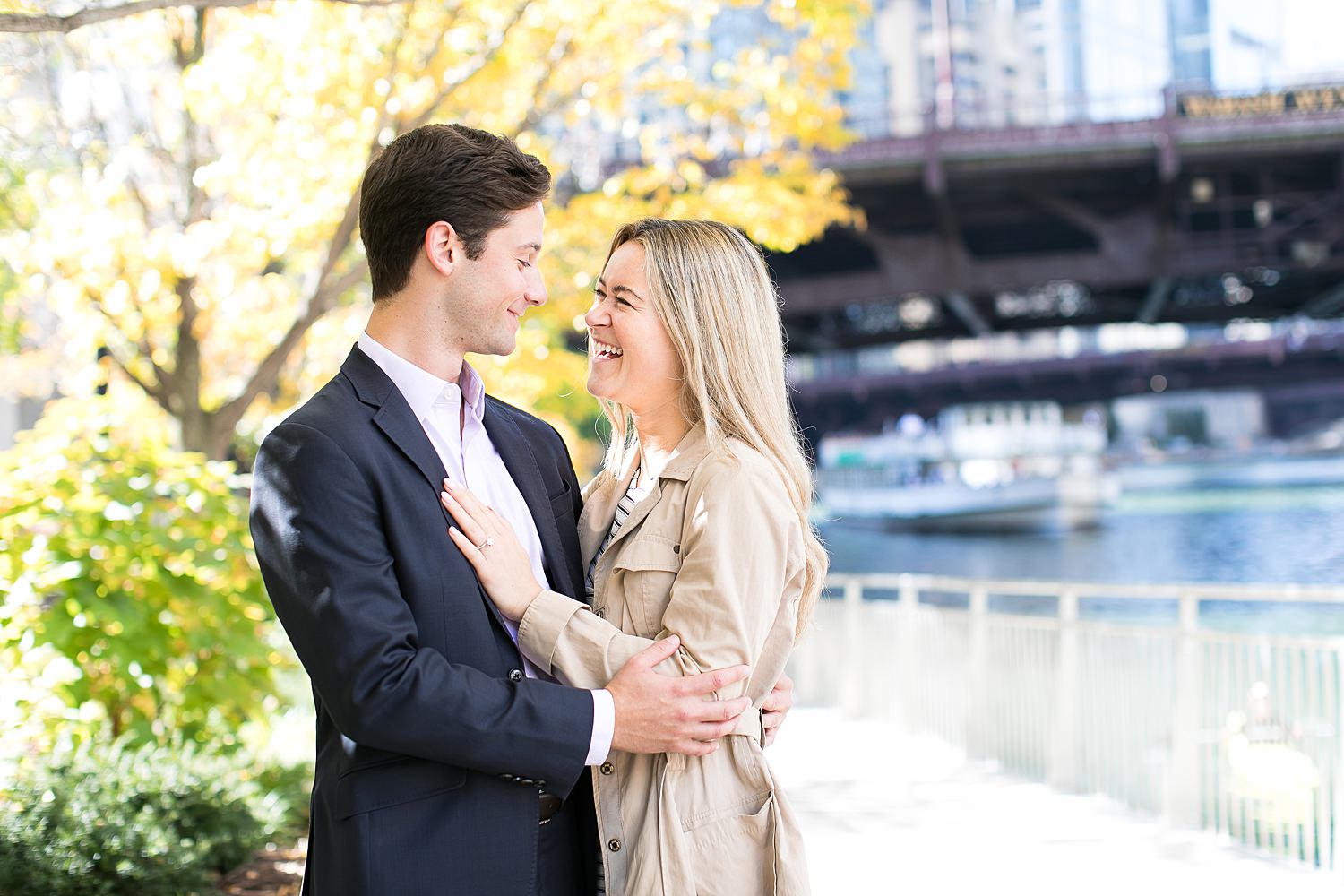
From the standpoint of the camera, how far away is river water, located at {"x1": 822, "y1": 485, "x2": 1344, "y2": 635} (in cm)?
4966

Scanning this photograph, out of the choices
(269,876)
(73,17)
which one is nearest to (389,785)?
(73,17)

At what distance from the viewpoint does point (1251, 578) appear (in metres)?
49.7

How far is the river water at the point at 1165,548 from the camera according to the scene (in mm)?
49656

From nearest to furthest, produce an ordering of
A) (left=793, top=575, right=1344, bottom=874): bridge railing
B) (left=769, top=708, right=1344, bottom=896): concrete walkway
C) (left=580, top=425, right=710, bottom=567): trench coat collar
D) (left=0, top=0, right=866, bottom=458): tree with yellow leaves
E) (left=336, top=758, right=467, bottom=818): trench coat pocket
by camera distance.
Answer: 1. (left=336, top=758, right=467, bottom=818): trench coat pocket
2. (left=580, top=425, right=710, bottom=567): trench coat collar
3. (left=769, top=708, right=1344, bottom=896): concrete walkway
4. (left=793, top=575, right=1344, bottom=874): bridge railing
5. (left=0, top=0, right=866, bottom=458): tree with yellow leaves

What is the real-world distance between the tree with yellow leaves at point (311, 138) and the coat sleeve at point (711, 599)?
142 inches

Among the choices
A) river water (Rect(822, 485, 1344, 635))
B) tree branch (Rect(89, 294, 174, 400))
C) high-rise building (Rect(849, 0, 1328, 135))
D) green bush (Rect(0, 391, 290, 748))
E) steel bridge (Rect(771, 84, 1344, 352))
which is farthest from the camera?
river water (Rect(822, 485, 1344, 635))

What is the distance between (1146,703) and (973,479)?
191ft

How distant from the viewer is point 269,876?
4.83 metres

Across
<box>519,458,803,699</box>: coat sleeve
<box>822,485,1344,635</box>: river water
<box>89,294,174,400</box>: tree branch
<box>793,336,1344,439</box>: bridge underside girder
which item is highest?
<box>793,336,1344,439</box>: bridge underside girder

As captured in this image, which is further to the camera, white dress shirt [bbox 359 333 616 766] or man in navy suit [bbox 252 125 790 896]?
white dress shirt [bbox 359 333 616 766]

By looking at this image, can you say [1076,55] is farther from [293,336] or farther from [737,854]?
[737,854]

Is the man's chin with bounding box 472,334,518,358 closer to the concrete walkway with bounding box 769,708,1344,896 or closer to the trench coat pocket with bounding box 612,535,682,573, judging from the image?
the trench coat pocket with bounding box 612,535,682,573

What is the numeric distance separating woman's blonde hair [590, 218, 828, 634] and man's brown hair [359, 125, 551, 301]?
323 mm

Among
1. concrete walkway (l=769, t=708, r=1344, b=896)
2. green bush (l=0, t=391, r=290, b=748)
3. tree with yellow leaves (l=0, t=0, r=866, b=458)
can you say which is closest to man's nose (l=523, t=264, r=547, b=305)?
green bush (l=0, t=391, r=290, b=748)
